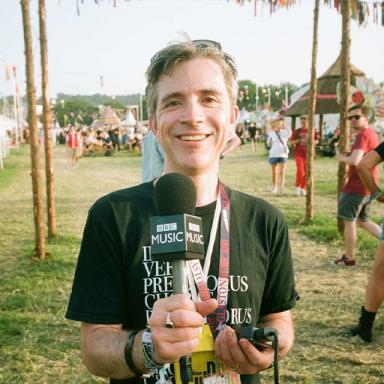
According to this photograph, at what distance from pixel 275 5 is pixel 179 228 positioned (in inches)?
335

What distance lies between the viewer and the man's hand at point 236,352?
1471 millimetres

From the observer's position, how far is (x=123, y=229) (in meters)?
1.83

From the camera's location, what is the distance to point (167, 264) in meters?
1.83

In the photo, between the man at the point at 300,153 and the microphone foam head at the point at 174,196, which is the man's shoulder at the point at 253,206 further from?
the man at the point at 300,153

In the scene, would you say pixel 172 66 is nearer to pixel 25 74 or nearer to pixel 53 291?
pixel 53 291

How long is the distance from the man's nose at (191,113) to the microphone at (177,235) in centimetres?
39

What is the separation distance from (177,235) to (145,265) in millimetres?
548

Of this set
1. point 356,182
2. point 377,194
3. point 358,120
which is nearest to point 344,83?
point 358,120

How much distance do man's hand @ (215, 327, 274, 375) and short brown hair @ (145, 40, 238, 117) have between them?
974 millimetres

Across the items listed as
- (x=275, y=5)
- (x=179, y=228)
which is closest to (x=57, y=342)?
(x=179, y=228)

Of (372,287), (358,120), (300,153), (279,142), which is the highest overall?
(358,120)

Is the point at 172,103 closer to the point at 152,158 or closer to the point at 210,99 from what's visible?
the point at 210,99

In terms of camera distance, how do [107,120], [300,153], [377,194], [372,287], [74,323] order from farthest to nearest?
1. [107,120]
2. [300,153]
3. [74,323]
4. [377,194]
5. [372,287]

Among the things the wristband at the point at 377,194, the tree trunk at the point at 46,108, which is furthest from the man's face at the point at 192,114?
the tree trunk at the point at 46,108
